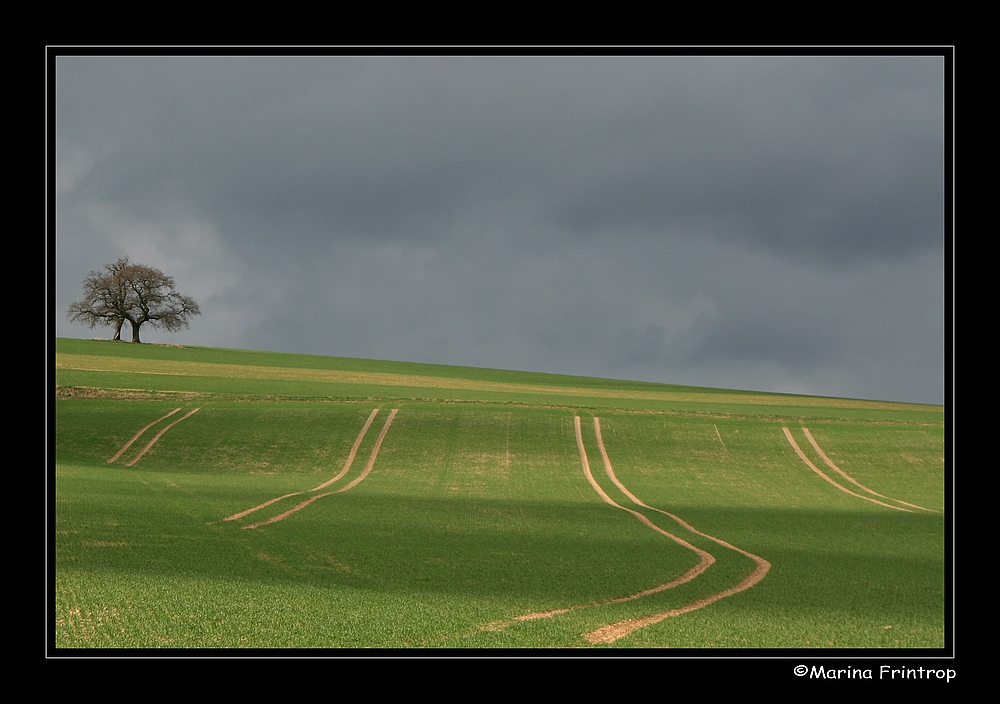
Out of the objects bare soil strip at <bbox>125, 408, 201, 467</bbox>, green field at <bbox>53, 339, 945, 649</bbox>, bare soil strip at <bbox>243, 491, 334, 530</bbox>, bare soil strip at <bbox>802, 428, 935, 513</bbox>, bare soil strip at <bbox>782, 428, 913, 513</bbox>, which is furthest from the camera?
bare soil strip at <bbox>125, 408, 201, 467</bbox>

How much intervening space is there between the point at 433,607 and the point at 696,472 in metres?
27.6

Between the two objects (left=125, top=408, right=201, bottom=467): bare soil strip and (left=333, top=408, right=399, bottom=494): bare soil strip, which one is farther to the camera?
(left=125, top=408, right=201, bottom=467): bare soil strip

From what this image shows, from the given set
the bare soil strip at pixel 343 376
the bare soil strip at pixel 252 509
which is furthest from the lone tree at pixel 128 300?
the bare soil strip at pixel 252 509

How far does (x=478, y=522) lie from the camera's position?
22.1 meters

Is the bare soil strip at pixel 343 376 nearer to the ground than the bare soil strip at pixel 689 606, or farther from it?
farther from it

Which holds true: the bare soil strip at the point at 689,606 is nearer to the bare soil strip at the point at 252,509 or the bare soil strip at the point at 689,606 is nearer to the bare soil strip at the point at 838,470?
the bare soil strip at the point at 252,509

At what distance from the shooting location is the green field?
11148 mm

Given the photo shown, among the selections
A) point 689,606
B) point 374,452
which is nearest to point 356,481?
point 374,452

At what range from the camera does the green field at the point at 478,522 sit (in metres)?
11.1

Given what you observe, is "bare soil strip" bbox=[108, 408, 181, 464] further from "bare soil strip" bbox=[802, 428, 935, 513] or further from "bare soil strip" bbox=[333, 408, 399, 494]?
"bare soil strip" bbox=[802, 428, 935, 513]

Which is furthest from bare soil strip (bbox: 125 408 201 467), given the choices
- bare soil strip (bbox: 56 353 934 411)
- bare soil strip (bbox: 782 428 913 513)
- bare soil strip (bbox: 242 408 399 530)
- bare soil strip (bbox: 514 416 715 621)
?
bare soil strip (bbox: 782 428 913 513)

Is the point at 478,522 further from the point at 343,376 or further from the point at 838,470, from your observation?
the point at 343,376

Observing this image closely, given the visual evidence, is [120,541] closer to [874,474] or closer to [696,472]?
[696,472]
